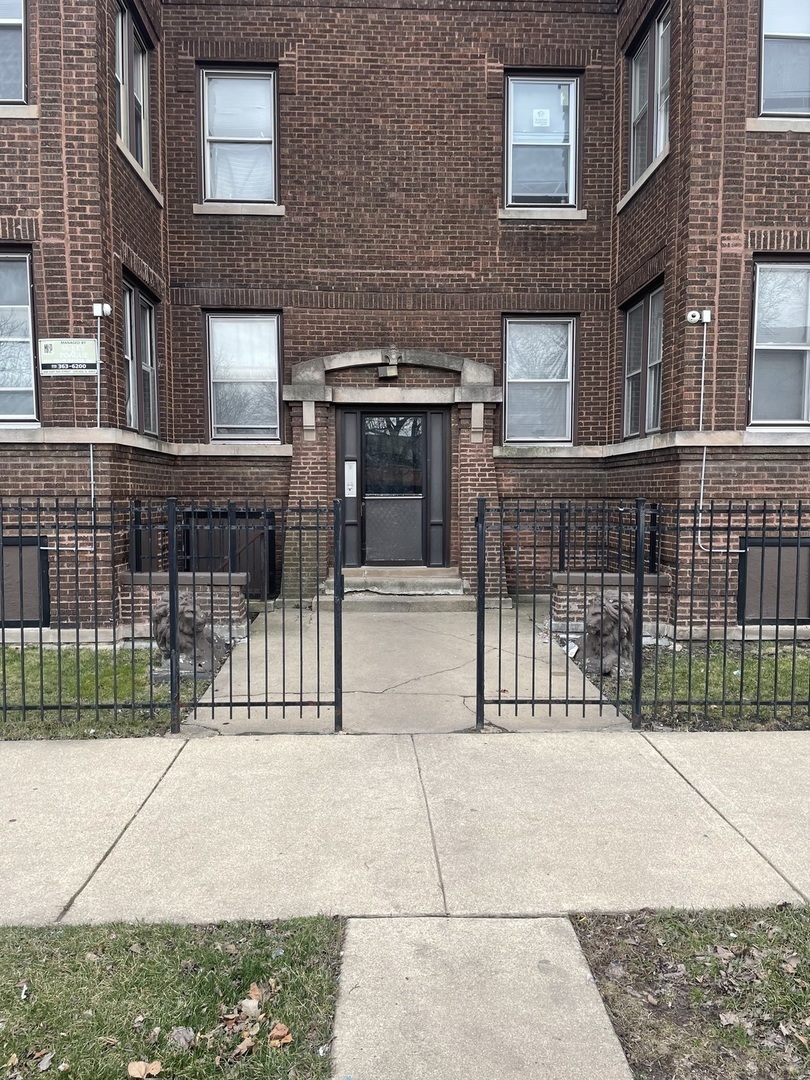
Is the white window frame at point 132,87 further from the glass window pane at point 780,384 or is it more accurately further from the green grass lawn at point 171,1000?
the green grass lawn at point 171,1000

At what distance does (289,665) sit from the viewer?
23.8 feet

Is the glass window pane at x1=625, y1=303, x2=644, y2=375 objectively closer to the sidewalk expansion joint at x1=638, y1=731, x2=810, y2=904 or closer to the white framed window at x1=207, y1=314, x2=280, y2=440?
the white framed window at x1=207, y1=314, x2=280, y2=440

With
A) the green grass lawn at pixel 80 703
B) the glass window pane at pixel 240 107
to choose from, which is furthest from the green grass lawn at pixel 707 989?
the glass window pane at pixel 240 107

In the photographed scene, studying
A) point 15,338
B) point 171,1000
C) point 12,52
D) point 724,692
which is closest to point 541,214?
point 12,52

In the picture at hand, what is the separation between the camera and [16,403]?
8.61 m

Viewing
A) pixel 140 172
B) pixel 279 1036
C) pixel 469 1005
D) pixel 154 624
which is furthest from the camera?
pixel 140 172

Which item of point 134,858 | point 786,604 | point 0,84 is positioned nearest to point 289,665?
point 134,858

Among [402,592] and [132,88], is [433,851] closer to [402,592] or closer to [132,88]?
[402,592]

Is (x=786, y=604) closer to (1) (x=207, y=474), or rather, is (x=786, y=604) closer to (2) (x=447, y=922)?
(2) (x=447, y=922)

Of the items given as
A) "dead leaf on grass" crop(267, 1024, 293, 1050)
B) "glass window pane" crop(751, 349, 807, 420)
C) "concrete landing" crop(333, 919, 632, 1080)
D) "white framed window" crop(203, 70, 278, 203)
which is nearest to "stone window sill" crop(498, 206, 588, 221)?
"white framed window" crop(203, 70, 278, 203)

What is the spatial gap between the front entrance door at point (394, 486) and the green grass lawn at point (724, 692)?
4.32 m

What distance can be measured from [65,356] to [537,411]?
263 inches

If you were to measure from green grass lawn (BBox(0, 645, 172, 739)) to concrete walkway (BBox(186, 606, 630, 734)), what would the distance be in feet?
1.40

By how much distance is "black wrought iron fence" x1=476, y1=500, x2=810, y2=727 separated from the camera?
5.71 meters
